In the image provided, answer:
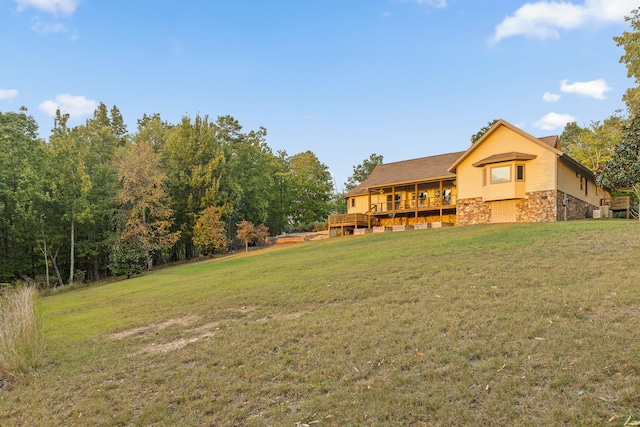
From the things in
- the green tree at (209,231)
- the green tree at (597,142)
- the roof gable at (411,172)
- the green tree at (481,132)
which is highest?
the green tree at (481,132)

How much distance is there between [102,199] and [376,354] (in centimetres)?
2931

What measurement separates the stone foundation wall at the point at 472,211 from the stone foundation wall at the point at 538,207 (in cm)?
191

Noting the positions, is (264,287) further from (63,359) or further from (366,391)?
(366,391)

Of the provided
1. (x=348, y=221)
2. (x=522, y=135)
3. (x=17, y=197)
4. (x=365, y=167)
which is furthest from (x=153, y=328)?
(x=365, y=167)

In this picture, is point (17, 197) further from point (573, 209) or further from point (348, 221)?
point (573, 209)

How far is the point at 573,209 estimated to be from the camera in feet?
80.8

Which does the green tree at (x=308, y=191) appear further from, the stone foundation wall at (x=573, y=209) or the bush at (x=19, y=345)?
the bush at (x=19, y=345)

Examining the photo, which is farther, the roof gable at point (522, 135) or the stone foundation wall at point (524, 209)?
the roof gable at point (522, 135)

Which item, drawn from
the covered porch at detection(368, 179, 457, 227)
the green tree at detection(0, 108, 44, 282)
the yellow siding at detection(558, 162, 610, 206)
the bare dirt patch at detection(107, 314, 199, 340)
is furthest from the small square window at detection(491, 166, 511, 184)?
the green tree at detection(0, 108, 44, 282)

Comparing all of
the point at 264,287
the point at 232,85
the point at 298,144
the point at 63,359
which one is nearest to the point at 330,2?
the point at 232,85

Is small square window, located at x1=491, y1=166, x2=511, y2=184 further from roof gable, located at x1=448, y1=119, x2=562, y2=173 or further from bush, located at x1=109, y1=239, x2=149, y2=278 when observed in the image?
bush, located at x1=109, y1=239, x2=149, y2=278

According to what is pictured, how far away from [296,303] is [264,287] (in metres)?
2.73

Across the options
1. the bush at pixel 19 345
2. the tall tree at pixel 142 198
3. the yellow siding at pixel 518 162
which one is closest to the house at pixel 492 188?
the yellow siding at pixel 518 162

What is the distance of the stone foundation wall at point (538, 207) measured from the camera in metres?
22.3
